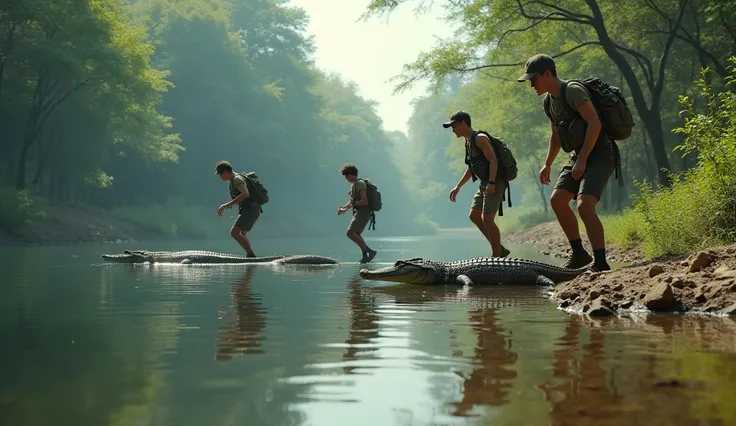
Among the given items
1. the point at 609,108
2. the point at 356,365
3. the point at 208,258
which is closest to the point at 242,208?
the point at 208,258

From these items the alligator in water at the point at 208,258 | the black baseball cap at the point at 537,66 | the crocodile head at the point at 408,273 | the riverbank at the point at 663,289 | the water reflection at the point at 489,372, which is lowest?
the water reflection at the point at 489,372

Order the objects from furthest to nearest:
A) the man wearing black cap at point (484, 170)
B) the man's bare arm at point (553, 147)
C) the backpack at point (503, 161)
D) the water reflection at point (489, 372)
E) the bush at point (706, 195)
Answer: the backpack at point (503, 161) < the man wearing black cap at point (484, 170) < the bush at point (706, 195) < the man's bare arm at point (553, 147) < the water reflection at point (489, 372)

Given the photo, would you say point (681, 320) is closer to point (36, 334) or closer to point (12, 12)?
point (36, 334)

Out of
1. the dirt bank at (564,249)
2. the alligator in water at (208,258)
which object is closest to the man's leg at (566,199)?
the dirt bank at (564,249)

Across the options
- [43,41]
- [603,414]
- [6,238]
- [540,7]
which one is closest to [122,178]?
[43,41]

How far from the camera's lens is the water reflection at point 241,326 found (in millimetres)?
4969

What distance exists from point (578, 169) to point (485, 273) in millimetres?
1994

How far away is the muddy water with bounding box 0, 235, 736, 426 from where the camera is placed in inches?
131

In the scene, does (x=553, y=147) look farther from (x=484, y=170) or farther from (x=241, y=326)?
(x=241, y=326)

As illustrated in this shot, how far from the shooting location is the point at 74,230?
3662cm

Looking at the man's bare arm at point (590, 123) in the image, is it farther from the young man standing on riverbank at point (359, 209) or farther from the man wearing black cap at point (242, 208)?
the man wearing black cap at point (242, 208)

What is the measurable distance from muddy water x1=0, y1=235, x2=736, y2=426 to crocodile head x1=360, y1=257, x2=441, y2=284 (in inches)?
90.5

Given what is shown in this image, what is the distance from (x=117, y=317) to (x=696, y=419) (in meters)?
5.01

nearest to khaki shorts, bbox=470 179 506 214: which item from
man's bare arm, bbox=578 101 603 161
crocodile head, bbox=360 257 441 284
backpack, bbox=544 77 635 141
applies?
crocodile head, bbox=360 257 441 284
